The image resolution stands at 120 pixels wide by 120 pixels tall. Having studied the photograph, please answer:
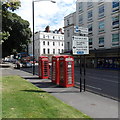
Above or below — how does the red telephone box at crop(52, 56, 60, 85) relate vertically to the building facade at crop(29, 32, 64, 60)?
below

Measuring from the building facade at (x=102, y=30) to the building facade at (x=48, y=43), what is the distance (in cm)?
3103

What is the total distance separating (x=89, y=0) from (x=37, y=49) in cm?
3819

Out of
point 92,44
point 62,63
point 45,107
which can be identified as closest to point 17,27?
point 92,44

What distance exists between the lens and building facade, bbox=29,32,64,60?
2518 inches

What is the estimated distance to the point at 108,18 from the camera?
28.3 metres

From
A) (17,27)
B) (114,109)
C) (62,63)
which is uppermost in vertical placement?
(17,27)

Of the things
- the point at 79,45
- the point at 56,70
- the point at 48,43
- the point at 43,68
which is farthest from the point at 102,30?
the point at 48,43

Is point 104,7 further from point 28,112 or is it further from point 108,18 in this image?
point 28,112

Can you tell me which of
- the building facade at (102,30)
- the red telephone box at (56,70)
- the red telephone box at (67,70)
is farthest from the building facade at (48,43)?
the red telephone box at (67,70)

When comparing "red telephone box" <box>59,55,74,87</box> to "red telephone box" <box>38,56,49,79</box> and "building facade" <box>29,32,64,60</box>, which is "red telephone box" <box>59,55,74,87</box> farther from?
"building facade" <box>29,32,64,60</box>

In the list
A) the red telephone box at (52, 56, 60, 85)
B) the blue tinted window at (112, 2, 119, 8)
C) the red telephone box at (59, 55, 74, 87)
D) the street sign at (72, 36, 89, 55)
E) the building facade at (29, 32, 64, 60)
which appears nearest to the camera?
the street sign at (72, 36, 89, 55)

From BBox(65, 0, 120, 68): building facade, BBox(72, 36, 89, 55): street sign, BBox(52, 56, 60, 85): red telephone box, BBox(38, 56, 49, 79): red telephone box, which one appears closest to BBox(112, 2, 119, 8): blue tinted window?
BBox(65, 0, 120, 68): building facade

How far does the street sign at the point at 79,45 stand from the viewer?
8453mm

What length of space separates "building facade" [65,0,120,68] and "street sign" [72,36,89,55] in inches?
687
